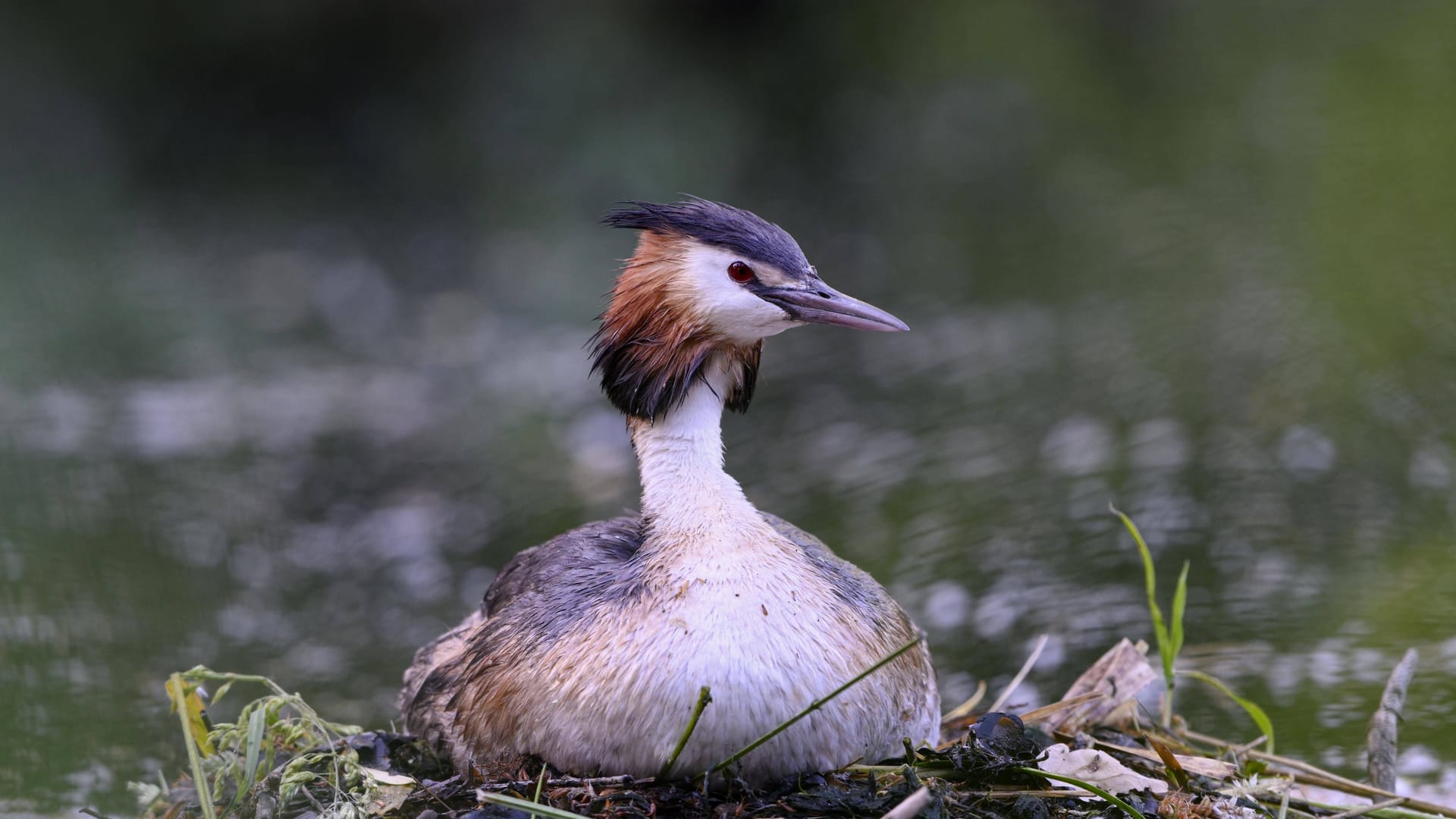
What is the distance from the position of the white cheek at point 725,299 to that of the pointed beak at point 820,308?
0.05 ft

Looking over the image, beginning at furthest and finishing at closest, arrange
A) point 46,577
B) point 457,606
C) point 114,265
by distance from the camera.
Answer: point 114,265
point 457,606
point 46,577

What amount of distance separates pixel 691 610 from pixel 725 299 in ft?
1.85

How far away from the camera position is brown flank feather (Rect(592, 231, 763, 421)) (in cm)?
236

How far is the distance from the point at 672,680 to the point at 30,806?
905mm

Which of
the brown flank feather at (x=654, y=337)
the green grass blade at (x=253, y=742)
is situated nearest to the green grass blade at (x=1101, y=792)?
the brown flank feather at (x=654, y=337)

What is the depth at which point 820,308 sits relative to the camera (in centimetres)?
232

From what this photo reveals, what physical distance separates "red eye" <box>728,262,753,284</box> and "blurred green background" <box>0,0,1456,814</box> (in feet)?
4.13

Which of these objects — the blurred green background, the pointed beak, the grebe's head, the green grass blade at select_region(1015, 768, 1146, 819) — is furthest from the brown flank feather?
the blurred green background

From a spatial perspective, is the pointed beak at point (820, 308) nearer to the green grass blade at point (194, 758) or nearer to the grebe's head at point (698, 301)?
the grebe's head at point (698, 301)

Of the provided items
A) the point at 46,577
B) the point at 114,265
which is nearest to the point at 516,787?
the point at 46,577

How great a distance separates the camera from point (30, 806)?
1873 millimetres

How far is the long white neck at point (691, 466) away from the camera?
2.35 metres

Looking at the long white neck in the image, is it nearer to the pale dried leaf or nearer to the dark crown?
the dark crown

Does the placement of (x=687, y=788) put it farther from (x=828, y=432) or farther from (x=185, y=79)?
(x=185, y=79)
